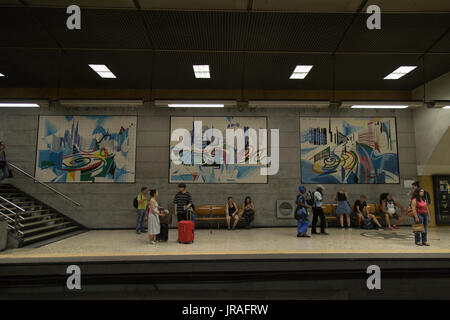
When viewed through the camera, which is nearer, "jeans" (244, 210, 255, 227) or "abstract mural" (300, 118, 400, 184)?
"jeans" (244, 210, 255, 227)

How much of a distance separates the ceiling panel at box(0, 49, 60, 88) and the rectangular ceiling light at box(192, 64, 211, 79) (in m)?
3.90

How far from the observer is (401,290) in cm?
441

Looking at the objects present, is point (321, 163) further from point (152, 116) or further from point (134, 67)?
point (134, 67)

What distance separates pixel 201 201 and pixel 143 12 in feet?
20.9

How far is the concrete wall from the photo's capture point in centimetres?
927

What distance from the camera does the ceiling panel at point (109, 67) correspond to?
7.06m

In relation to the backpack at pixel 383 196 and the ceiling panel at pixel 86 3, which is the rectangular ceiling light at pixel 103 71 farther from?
the backpack at pixel 383 196

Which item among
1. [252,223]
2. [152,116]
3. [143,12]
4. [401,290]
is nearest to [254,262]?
[401,290]

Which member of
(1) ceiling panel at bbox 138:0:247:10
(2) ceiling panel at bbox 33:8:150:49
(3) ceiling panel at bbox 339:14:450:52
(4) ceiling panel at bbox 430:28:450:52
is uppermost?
(4) ceiling panel at bbox 430:28:450:52

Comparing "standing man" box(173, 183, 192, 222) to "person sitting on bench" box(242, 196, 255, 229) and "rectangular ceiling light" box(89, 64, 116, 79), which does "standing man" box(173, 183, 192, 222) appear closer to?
"person sitting on bench" box(242, 196, 255, 229)

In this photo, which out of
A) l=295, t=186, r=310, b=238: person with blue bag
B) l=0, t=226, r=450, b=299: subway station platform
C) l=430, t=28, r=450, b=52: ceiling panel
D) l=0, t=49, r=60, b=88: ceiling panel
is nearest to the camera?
l=0, t=226, r=450, b=299: subway station platform

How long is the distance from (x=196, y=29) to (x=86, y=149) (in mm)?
6509

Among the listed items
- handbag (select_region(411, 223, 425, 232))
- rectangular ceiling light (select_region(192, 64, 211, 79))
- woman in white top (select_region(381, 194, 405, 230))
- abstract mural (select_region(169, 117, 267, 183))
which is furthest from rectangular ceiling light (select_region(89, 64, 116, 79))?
woman in white top (select_region(381, 194, 405, 230))

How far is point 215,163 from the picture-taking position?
963 centimetres
